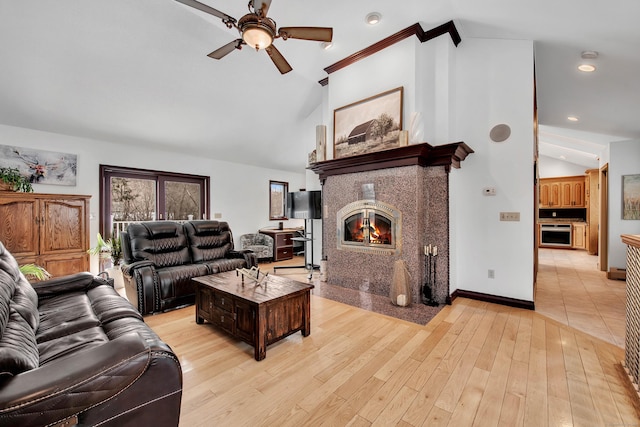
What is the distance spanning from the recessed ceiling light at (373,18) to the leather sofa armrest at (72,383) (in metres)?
3.98

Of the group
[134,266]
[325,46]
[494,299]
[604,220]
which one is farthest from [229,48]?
[604,220]

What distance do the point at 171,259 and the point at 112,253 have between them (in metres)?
1.35

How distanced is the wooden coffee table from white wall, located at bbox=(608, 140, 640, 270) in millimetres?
5773

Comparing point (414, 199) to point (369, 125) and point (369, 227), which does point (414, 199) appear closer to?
point (369, 227)

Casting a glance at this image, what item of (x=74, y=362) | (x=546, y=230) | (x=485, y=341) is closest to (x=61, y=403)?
(x=74, y=362)

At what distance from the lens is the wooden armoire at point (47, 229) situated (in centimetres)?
363

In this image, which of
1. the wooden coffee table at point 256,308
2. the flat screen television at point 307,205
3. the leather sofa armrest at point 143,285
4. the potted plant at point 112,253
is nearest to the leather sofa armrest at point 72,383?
the wooden coffee table at point 256,308

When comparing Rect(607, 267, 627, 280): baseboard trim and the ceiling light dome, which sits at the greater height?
the ceiling light dome

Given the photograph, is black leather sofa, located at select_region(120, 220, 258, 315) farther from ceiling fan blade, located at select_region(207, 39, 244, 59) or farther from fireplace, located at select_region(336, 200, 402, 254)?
ceiling fan blade, located at select_region(207, 39, 244, 59)

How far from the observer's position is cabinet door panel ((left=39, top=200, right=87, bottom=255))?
3863 mm

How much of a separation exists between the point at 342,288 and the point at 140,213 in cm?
424

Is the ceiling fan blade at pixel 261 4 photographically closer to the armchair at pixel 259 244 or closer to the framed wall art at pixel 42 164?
the framed wall art at pixel 42 164

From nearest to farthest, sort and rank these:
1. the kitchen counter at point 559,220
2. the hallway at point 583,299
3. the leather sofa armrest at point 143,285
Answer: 1. the hallway at point 583,299
2. the leather sofa armrest at point 143,285
3. the kitchen counter at point 559,220

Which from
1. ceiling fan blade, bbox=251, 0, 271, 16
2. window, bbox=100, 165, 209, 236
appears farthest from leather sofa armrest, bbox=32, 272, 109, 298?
ceiling fan blade, bbox=251, 0, 271, 16
